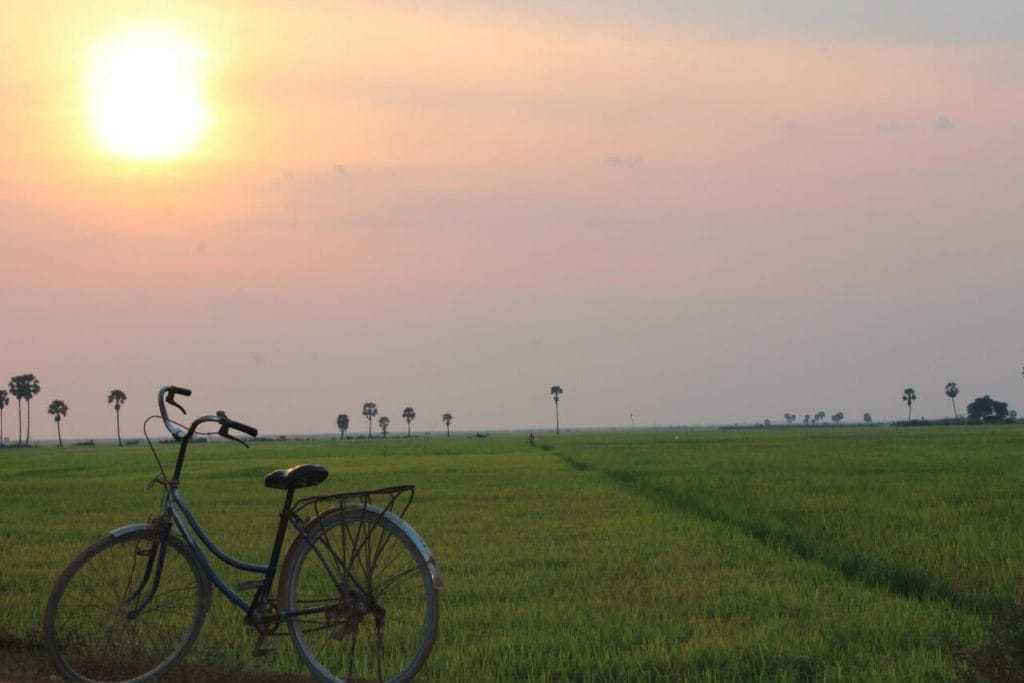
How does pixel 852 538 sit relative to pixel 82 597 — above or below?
below

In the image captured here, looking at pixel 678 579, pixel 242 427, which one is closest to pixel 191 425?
pixel 242 427

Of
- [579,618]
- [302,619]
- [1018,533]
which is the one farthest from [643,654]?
[1018,533]

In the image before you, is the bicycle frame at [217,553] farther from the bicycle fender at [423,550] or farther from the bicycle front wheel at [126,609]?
the bicycle fender at [423,550]

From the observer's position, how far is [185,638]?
6020mm

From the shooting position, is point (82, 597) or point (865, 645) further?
point (865, 645)

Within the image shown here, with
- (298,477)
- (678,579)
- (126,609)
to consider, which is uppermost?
(298,477)

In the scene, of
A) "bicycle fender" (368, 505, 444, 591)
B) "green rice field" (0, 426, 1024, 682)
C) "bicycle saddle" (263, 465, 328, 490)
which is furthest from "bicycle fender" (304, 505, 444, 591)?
"green rice field" (0, 426, 1024, 682)

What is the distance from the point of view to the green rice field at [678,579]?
710 centimetres

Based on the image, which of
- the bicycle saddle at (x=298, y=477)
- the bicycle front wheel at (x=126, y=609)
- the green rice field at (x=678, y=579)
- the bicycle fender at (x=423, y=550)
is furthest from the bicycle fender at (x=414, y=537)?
the green rice field at (x=678, y=579)

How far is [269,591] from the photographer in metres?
5.66

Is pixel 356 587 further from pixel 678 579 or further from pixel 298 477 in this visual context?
pixel 678 579

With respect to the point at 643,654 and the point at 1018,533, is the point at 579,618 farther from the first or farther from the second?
the point at 1018,533

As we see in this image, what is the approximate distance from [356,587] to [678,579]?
6.18 metres

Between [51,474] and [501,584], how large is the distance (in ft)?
126
